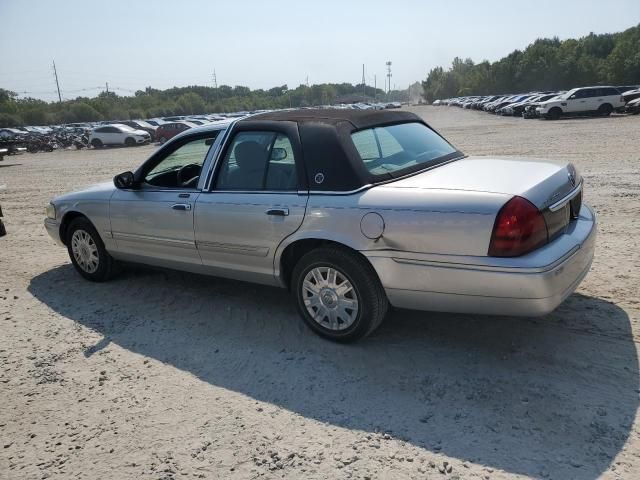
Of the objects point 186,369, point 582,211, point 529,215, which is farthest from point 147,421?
point 582,211

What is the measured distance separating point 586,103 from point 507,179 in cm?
3032

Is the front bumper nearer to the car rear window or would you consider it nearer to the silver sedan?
the silver sedan

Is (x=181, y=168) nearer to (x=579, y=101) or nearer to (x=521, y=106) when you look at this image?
(x=579, y=101)

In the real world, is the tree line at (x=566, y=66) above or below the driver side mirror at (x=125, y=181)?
above

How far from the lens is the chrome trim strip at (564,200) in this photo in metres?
3.42

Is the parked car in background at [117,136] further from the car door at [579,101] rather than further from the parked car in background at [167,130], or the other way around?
the car door at [579,101]

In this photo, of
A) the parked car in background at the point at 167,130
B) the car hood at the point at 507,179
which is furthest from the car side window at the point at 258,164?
the parked car in background at the point at 167,130

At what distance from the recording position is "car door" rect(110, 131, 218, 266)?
4.64 meters

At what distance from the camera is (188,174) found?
5.11m

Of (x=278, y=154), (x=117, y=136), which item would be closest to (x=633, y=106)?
(x=117, y=136)

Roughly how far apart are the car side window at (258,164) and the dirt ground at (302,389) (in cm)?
115

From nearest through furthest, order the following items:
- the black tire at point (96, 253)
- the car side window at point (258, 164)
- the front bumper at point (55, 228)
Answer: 1. the car side window at point (258, 164)
2. the black tire at point (96, 253)
3. the front bumper at point (55, 228)

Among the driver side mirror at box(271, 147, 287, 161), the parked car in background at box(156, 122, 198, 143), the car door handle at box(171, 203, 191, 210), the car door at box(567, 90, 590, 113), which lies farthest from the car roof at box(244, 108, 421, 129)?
the car door at box(567, 90, 590, 113)

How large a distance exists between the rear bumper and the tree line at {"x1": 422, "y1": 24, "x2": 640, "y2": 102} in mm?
76388
